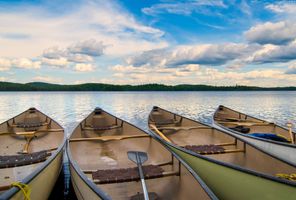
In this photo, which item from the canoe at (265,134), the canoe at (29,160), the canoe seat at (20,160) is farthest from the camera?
the canoe at (265,134)

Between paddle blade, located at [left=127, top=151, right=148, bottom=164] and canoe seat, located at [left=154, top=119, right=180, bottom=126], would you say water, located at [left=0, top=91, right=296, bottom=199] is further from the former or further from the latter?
canoe seat, located at [left=154, top=119, right=180, bottom=126]

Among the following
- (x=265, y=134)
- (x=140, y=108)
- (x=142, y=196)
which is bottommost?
(x=140, y=108)

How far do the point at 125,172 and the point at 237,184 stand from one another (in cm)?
252

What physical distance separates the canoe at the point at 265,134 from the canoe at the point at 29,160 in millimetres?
5388

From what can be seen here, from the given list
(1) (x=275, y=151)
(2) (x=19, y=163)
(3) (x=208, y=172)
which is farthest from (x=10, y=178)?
(1) (x=275, y=151)

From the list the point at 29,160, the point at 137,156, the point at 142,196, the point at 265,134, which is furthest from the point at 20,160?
the point at 265,134

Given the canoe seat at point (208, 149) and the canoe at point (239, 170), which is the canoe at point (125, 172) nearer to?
the canoe at point (239, 170)

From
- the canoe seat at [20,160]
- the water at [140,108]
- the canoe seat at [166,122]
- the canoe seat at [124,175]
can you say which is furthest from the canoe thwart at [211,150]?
the canoe seat at [166,122]

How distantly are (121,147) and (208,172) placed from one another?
168 inches

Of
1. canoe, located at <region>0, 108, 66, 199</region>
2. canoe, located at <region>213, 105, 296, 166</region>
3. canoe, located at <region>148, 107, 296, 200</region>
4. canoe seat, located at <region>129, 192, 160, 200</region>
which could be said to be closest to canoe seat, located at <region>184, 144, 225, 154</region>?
canoe, located at <region>148, 107, 296, 200</region>

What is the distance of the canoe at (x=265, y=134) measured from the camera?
7.67 m

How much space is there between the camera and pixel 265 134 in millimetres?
9258

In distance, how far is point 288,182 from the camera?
13.8 feet

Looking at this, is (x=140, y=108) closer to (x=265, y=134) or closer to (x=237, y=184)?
(x=265, y=134)
